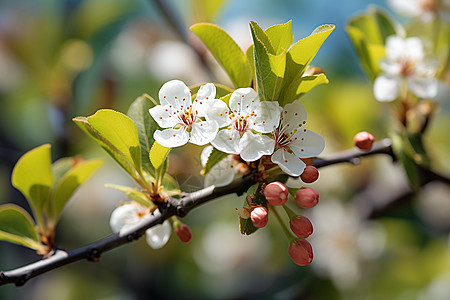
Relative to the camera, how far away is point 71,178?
896mm

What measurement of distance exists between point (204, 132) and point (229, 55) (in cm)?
16

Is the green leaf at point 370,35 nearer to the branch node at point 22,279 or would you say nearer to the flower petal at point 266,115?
the flower petal at point 266,115

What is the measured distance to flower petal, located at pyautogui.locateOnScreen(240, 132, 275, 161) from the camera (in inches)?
25.8

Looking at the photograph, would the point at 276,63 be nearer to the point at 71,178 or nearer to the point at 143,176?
the point at 143,176

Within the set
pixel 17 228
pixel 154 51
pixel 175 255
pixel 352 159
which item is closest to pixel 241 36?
pixel 154 51

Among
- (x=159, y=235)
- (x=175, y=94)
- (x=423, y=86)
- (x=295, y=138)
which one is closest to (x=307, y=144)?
(x=295, y=138)

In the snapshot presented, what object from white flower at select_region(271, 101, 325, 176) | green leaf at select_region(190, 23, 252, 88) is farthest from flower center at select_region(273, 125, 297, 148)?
green leaf at select_region(190, 23, 252, 88)

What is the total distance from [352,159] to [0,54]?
2.05 metres

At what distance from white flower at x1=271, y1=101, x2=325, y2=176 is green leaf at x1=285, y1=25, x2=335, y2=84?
53 millimetres

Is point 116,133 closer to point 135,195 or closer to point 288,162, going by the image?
point 135,195

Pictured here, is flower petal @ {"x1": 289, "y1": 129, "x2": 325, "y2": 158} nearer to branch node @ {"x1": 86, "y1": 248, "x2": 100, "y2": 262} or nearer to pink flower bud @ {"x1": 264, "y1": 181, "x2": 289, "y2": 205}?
pink flower bud @ {"x1": 264, "y1": 181, "x2": 289, "y2": 205}

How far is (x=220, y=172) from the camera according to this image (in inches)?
29.1

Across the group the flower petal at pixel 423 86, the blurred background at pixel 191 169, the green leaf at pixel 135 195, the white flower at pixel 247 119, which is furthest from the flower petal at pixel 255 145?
the blurred background at pixel 191 169

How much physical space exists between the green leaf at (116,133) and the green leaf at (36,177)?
19cm
